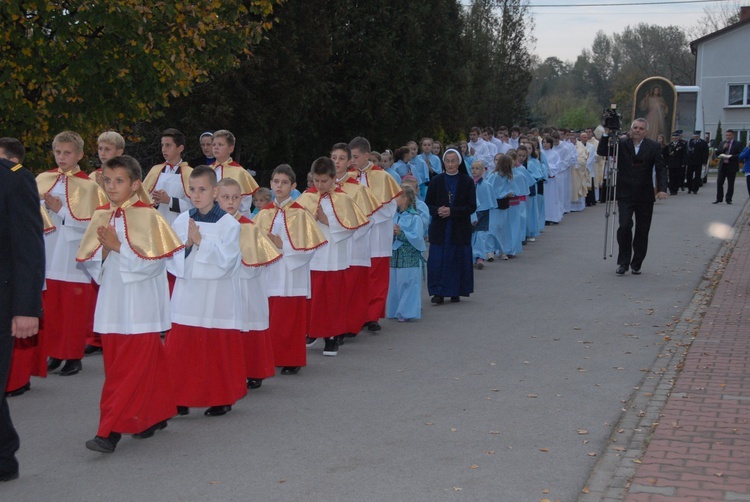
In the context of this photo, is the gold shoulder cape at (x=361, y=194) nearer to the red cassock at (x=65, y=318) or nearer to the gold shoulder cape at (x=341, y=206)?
the gold shoulder cape at (x=341, y=206)

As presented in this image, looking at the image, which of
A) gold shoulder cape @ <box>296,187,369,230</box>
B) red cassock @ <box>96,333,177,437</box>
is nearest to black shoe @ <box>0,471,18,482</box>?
red cassock @ <box>96,333,177,437</box>

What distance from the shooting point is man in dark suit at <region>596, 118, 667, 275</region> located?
14.9 meters

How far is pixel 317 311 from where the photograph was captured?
390 inches

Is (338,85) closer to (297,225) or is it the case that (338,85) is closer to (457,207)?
(457,207)

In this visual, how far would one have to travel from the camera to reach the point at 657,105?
1644 inches

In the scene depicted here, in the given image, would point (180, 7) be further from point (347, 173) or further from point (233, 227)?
point (233, 227)

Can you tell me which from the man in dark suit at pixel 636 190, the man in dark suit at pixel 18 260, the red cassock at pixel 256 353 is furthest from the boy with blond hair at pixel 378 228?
the man in dark suit at pixel 18 260

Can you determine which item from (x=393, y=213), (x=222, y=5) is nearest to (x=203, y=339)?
(x=393, y=213)

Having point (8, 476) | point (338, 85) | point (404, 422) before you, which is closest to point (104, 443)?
point (8, 476)

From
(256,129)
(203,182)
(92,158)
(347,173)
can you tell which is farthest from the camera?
(256,129)

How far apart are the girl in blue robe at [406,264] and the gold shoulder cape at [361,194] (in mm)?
977

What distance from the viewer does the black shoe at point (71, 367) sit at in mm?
8961

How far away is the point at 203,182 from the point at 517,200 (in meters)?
11.2

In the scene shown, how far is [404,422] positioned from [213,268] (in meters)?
1.73
